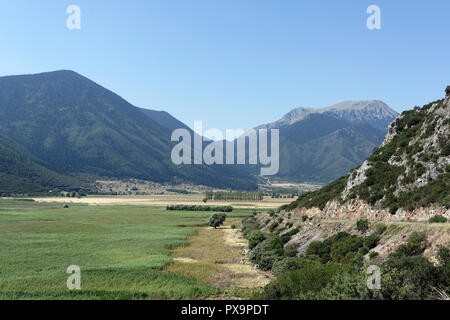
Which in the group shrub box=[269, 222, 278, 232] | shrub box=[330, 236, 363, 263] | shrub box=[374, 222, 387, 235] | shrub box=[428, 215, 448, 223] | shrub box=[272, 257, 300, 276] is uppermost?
shrub box=[428, 215, 448, 223]

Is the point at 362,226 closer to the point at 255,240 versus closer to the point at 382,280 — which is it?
the point at 255,240

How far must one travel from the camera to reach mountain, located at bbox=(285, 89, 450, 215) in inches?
2161

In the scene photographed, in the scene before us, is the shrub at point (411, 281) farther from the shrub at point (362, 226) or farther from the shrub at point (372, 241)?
the shrub at point (362, 226)

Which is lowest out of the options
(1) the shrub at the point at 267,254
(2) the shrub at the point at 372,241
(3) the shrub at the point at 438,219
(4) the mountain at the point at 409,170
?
(1) the shrub at the point at 267,254

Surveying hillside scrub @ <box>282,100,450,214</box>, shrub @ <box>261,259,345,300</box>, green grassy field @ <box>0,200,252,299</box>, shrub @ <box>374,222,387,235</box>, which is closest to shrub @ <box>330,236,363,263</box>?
shrub @ <box>374,222,387,235</box>

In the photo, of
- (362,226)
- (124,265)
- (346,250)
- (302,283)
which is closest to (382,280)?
(302,283)

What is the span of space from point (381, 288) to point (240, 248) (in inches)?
1914

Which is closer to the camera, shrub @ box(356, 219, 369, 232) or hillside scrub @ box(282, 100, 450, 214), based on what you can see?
shrub @ box(356, 219, 369, 232)

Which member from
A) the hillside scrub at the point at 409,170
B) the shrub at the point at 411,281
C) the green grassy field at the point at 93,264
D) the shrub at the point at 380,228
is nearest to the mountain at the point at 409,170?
the hillside scrub at the point at 409,170

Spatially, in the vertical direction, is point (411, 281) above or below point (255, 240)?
above

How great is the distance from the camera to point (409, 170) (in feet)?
207

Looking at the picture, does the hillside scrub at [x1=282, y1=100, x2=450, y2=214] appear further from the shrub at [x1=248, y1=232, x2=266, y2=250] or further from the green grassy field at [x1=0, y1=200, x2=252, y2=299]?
the green grassy field at [x1=0, y1=200, x2=252, y2=299]

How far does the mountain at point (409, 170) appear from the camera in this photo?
5488cm
